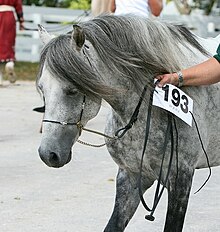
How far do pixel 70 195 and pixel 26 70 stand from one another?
45.4 ft

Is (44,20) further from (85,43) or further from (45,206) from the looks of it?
(85,43)

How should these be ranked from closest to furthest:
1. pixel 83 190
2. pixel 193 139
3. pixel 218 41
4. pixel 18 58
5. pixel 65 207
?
pixel 193 139 < pixel 218 41 < pixel 65 207 < pixel 83 190 < pixel 18 58

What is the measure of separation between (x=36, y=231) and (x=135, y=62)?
2.02m

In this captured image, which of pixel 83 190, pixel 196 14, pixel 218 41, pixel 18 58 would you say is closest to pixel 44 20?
pixel 18 58

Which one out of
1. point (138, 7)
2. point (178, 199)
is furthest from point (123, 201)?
point (138, 7)

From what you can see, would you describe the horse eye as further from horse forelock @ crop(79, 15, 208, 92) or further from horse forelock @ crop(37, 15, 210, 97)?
horse forelock @ crop(79, 15, 208, 92)

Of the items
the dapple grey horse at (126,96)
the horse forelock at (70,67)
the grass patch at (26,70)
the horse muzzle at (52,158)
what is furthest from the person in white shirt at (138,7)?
the grass patch at (26,70)

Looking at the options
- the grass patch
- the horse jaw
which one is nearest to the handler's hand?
the horse jaw

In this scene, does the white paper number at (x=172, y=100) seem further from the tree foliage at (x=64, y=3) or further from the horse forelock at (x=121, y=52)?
the tree foliage at (x=64, y=3)

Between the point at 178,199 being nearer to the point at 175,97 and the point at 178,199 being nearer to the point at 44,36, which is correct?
the point at 175,97

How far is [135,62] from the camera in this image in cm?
496

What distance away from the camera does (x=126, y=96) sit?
500 centimetres

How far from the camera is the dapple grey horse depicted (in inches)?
186

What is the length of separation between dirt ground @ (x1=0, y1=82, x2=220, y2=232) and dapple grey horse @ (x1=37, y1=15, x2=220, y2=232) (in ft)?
4.78
